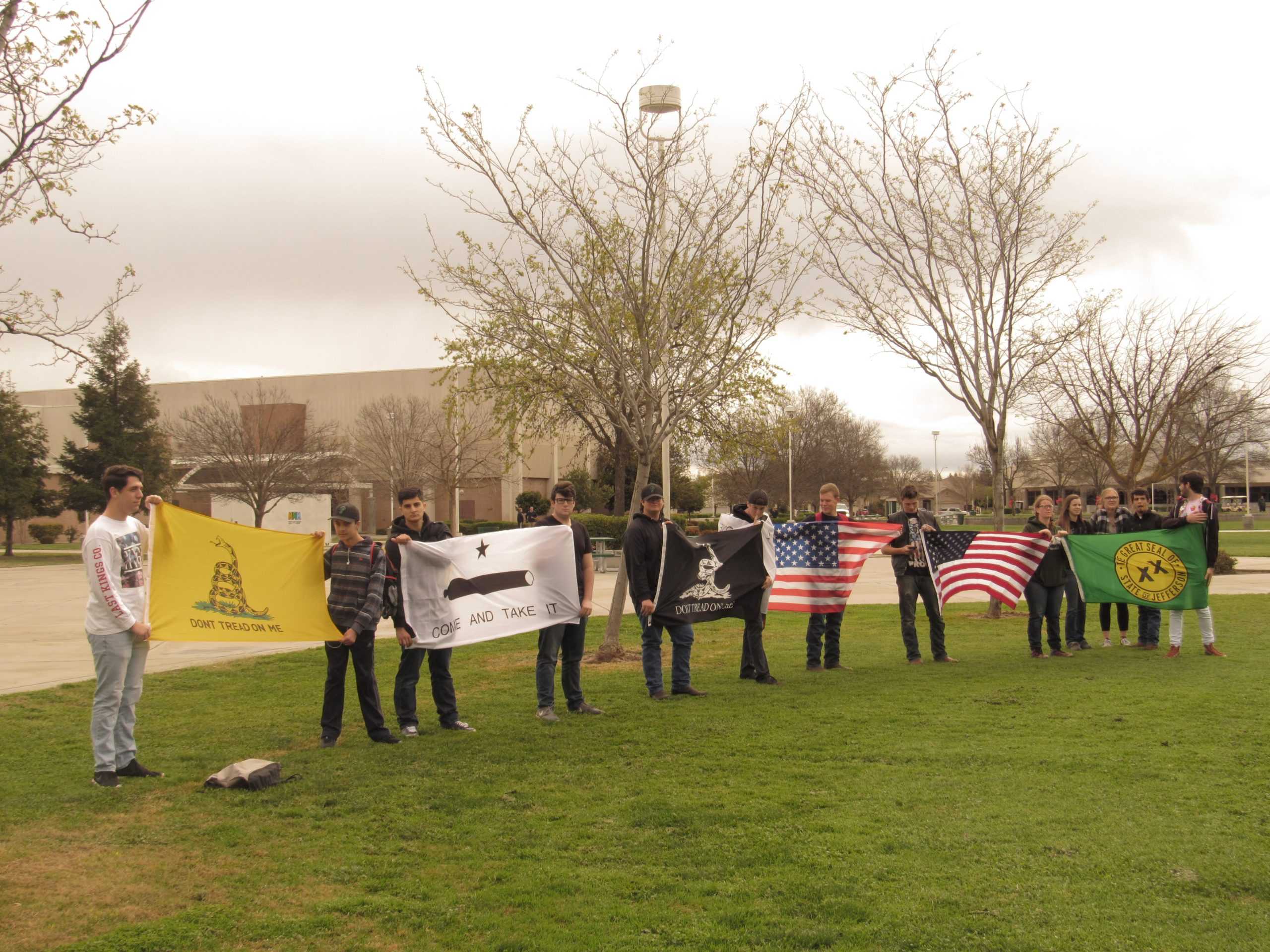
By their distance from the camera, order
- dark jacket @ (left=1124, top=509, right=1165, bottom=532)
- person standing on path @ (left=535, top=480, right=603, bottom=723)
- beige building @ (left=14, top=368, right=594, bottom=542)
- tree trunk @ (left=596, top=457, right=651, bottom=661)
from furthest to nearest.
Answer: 1. beige building @ (left=14, top=368, right=594, bottom=542)
2. tree trunk @ (left=596, top=457, right=651, bottom=661)
3. dark jacket @ (left=1124, top=509, right=1165, bottom=532)
4. person standing on path @ (left=535, top=480, right=603, bottom=723)

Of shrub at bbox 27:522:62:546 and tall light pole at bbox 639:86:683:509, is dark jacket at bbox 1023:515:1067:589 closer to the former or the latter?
tall light pole at bbox 639:86:683:509

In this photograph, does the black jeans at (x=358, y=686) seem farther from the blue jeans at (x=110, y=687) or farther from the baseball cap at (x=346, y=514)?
the blue jeans at (x=110, y=687)

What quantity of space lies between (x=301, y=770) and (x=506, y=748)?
4.72 ft

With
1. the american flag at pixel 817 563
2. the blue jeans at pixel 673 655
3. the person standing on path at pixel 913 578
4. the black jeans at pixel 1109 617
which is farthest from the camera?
the black jeans at pixel 1109 617

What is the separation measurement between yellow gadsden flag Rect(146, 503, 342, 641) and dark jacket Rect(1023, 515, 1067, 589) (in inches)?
326

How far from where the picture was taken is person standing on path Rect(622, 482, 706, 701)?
9.44 meters

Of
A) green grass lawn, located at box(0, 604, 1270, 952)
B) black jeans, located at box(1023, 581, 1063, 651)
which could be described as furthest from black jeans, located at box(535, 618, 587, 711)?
black jeans, located at box(1023, 581, 1063, 651)

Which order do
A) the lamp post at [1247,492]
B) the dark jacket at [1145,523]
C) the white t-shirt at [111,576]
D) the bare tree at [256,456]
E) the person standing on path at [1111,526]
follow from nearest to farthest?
1. the white t-shirt at [111,576]
2. the dark jacket at [1145,523]
3. the person standing on path at [1111,526]
4. the bare tree at [256,456]
5. the lamp post at [1247,492]

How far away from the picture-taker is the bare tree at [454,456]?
161 feet

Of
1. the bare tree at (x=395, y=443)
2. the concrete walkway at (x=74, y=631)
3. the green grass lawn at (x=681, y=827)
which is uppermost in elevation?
the bare tree at (x=395, y=443)

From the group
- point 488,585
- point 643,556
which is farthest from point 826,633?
point 488,585

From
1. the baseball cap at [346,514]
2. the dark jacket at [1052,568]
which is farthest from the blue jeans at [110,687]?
the dark jacket at [1052,568]

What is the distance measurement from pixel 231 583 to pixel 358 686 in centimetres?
122

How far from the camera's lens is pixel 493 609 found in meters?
8.62
